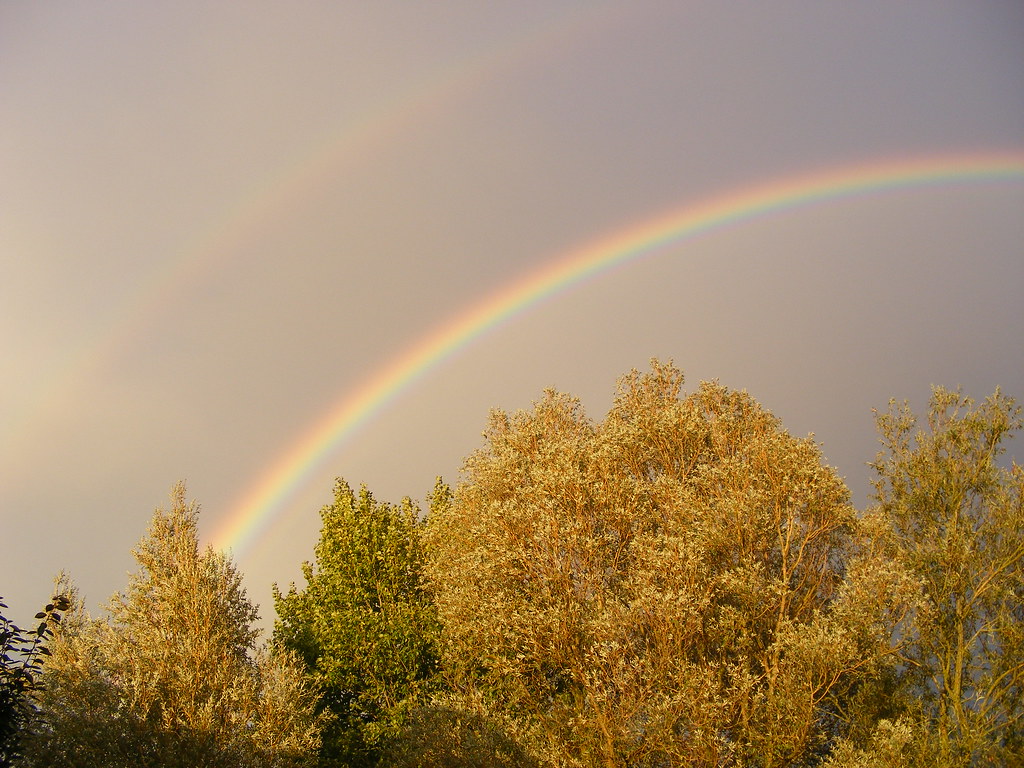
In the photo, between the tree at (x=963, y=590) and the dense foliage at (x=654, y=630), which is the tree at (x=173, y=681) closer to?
the dense foliage at (x=654, y=630)

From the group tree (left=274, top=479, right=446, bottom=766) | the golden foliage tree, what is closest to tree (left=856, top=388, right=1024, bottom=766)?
the golden foliage tree

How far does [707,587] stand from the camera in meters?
30.0

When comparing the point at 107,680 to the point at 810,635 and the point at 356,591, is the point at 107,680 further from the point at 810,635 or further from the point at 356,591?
the point at 810,635

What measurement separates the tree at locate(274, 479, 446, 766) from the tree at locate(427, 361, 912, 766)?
2.97 metres

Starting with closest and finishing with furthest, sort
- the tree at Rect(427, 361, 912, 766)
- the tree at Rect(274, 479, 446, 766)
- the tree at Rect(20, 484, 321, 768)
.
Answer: the tree at Rect(20, 484, 321, 768) → the tree at Rect(427, 361, 912, 766) → the tree at Rect(274, 479, 446, 766)

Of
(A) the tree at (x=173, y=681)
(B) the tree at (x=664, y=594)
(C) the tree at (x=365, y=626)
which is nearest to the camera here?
(A) the tree at (x=173, y=681)

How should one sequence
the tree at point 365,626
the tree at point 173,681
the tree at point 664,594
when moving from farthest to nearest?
the tree at point 365,626 → the tree at point 664,594 → the tree at point 173,681

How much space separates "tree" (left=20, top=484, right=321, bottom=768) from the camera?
83.8 feet

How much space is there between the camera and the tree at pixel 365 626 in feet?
124

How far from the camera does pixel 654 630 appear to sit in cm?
2855

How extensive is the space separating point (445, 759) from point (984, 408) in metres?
24.1

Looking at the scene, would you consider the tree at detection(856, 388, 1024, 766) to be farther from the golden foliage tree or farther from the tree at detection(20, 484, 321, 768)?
the tree at detection(20, 484, 321, 768)

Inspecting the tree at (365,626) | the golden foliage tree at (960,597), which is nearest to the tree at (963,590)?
the golden foliage tree at (960,597)

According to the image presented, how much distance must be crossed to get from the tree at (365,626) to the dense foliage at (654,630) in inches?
52.6
